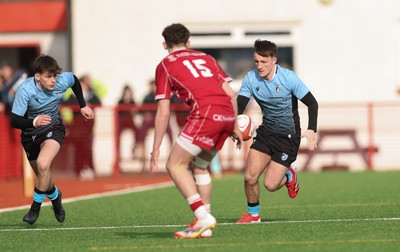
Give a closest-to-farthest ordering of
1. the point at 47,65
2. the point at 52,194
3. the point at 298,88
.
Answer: the point at 47,65
the point at 298,88
the point at 52,194

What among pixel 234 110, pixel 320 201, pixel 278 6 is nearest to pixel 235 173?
pixel 278 6

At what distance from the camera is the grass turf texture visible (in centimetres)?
1073

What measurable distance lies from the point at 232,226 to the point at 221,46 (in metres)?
15.0

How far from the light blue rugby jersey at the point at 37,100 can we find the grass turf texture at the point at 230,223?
1178 mm

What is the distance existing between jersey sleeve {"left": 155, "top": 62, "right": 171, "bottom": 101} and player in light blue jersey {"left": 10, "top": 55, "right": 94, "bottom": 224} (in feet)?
6.98

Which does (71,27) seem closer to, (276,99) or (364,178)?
(364,178)

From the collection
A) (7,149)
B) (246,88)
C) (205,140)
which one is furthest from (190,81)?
(7,149)

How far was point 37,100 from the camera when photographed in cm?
1330

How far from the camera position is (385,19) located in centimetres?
2666

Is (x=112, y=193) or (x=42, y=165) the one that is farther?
(x=112, y=193)

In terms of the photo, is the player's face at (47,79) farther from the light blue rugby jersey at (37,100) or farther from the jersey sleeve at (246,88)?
the jersey sleeve at (246,88)

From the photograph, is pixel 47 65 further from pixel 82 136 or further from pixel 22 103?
pixel 82 136

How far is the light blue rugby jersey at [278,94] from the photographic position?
43.0ft

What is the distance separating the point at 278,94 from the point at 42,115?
243 centimetres
